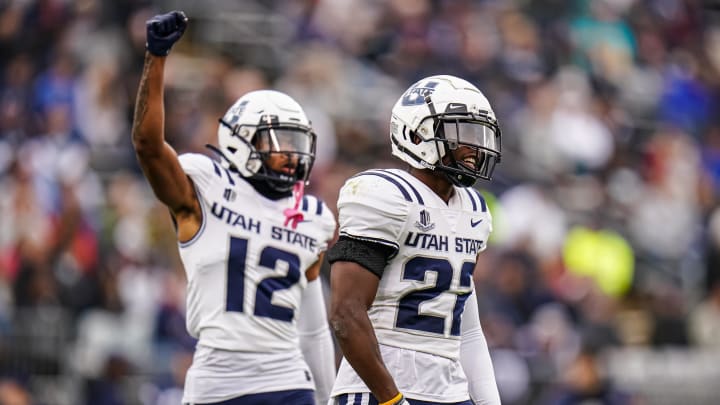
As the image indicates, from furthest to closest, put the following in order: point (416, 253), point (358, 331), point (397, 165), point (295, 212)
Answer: point (397, 165) < point (295, 212) < point (416, 253) < point (358, 331)

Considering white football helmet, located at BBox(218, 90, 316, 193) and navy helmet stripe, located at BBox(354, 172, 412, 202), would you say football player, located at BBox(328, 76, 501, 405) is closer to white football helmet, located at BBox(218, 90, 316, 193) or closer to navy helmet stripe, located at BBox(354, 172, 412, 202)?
navy helmet stripe, located at BBox(354, 172, 412, 202)

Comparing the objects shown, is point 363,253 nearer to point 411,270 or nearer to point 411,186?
point 411,270

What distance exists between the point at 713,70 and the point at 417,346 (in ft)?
44.1

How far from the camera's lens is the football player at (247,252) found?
20.4 feet

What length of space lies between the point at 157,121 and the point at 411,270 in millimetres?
1469

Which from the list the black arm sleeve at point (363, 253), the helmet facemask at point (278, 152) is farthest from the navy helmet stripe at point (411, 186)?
the helmet facemask at point (278, 152)

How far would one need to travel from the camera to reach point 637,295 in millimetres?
13961

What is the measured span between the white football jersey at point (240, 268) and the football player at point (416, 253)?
3.46 ft

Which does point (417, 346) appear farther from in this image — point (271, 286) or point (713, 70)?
point (713, 70)

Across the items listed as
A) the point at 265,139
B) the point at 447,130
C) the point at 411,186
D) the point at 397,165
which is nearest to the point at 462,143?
the point at 447,130

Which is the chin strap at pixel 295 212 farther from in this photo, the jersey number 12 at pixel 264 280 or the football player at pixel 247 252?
the jersey number 12 at pixel 264 280

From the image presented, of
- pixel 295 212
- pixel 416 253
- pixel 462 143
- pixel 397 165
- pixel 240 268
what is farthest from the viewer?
pixel 397 165

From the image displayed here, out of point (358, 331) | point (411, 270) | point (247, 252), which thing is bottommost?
point (358, 331)

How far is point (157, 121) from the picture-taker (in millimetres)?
6020
